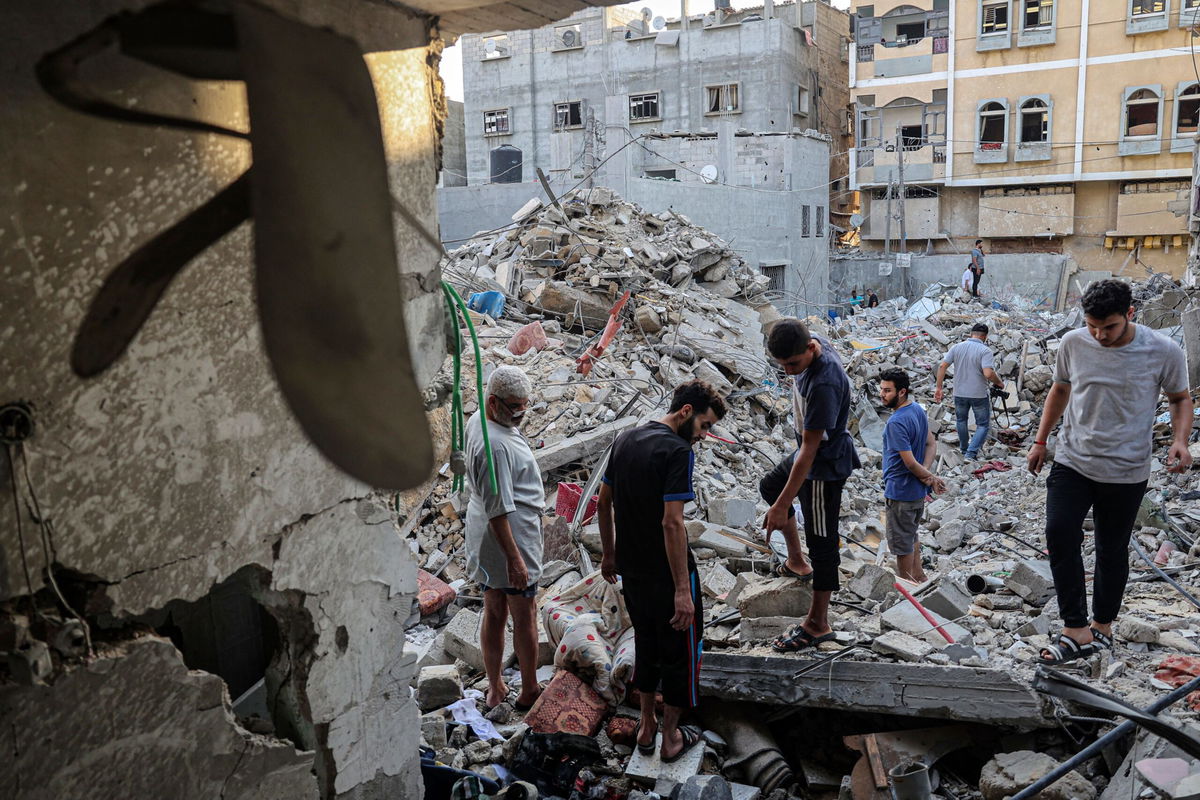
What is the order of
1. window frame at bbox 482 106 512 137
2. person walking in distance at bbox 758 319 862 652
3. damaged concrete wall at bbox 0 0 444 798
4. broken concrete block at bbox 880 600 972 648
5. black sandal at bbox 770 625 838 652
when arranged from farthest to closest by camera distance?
window frame at bbox 482 106 512 137, broken concrete block at bbox 880 600 972 648, black sandal at bbox 770 625 838 652, person walking in distance at bbox 758 319 862 652, damaged concrete wall at bbox 0 0 444 798

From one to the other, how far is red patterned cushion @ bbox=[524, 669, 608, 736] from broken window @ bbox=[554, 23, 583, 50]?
1350 inches

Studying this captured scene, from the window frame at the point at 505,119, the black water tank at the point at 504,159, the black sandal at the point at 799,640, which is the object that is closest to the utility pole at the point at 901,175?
the black water tank at the point at 504,159

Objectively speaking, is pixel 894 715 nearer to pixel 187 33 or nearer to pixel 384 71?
pixel 384 71

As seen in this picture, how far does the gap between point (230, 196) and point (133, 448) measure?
608 millimetres

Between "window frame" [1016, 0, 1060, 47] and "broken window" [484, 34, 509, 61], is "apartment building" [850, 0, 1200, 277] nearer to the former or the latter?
"window frame" [1016, 0, 1060, 47]

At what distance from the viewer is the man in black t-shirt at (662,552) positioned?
149 inches

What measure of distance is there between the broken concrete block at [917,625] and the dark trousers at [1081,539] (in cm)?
53

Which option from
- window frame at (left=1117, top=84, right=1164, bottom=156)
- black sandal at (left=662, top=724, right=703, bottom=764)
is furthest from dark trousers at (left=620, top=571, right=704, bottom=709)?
window frame at (left=1117, top=84, right=1164, bottom=156)

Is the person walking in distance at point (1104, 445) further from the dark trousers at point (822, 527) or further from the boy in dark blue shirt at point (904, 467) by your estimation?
the boy in dark blue shirt at point (904, 467)

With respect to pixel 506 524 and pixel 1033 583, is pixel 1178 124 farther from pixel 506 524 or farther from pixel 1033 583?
pixel 506 524

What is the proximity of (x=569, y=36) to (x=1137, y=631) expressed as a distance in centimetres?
3465

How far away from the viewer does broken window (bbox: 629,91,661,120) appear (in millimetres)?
35281

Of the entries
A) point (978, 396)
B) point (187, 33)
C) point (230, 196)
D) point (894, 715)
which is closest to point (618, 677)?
point (894, 715)

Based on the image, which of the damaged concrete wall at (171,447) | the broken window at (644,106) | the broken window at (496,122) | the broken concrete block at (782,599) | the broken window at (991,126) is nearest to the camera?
the damaged concrete wall at (171,447)
